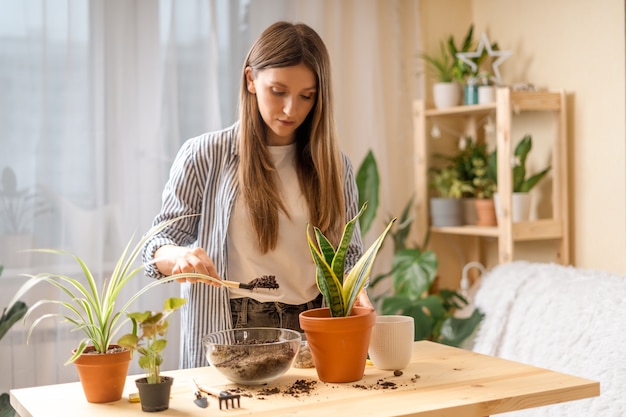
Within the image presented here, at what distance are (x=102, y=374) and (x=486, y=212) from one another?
2.49 metres

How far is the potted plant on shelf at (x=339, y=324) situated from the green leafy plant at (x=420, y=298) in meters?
1.62

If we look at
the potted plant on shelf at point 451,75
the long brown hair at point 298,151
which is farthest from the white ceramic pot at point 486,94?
the long brown hair at point 298,151

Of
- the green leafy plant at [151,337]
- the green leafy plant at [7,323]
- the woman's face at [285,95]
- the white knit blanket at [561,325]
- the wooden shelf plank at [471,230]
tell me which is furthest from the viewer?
the wooden shelf plank at [471,230]

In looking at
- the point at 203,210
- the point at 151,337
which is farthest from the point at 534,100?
the point at 151,337

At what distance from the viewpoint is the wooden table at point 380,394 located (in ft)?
4.45

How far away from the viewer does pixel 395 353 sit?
163cm

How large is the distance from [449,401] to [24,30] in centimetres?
233

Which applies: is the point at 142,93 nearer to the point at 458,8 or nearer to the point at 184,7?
the point at 184,7

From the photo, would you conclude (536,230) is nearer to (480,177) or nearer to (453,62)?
(480,177)

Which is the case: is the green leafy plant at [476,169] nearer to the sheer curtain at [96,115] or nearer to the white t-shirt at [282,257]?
the sheer curtain at [96,115]

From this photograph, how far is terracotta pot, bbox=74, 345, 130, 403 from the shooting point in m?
1.41

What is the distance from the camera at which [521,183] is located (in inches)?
134

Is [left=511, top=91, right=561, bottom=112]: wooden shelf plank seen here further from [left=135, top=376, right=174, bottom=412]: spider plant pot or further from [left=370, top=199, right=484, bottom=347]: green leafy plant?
[left=135, top=376, right=174, bottom=412]: spider plant pot

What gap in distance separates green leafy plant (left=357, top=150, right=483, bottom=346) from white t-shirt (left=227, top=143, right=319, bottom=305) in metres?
1.35
